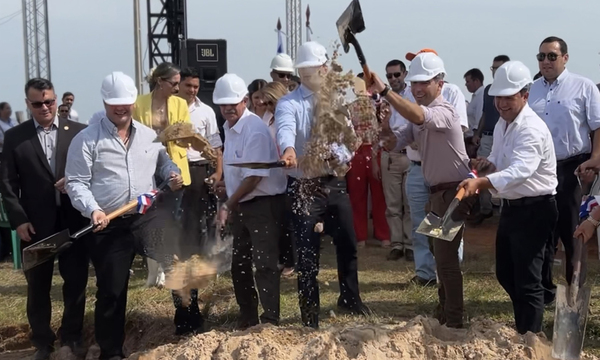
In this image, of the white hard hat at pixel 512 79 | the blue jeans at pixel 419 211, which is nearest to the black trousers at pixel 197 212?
the blue jeans at pixel 419 211

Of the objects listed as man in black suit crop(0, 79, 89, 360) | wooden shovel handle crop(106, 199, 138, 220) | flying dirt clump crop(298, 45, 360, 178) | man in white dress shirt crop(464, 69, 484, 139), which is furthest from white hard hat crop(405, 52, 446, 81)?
man in white dress shirt crop(464, 69, 484, 139)

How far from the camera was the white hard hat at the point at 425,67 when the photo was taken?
5.32 metres

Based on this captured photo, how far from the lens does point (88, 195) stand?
5.15 metres

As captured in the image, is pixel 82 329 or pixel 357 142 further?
pixel 82 329

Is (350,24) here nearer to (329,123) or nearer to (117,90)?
(329,123)

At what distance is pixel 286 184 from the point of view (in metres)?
5.74

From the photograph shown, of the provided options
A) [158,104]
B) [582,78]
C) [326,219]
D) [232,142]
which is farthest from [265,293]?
[582,78]

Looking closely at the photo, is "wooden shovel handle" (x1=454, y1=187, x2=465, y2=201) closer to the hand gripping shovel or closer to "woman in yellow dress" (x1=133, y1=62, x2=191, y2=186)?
the hand gripping shovel

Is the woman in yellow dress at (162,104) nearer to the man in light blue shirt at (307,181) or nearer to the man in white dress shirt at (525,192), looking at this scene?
the man in light blue shirt at (307,181)

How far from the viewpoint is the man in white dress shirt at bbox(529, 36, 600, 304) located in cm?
600

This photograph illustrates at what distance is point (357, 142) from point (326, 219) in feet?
2.34

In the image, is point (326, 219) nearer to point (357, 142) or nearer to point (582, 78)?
point (357, 142)

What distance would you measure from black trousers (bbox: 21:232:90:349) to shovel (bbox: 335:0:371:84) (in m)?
2.39

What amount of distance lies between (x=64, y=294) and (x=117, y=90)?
1.67m
